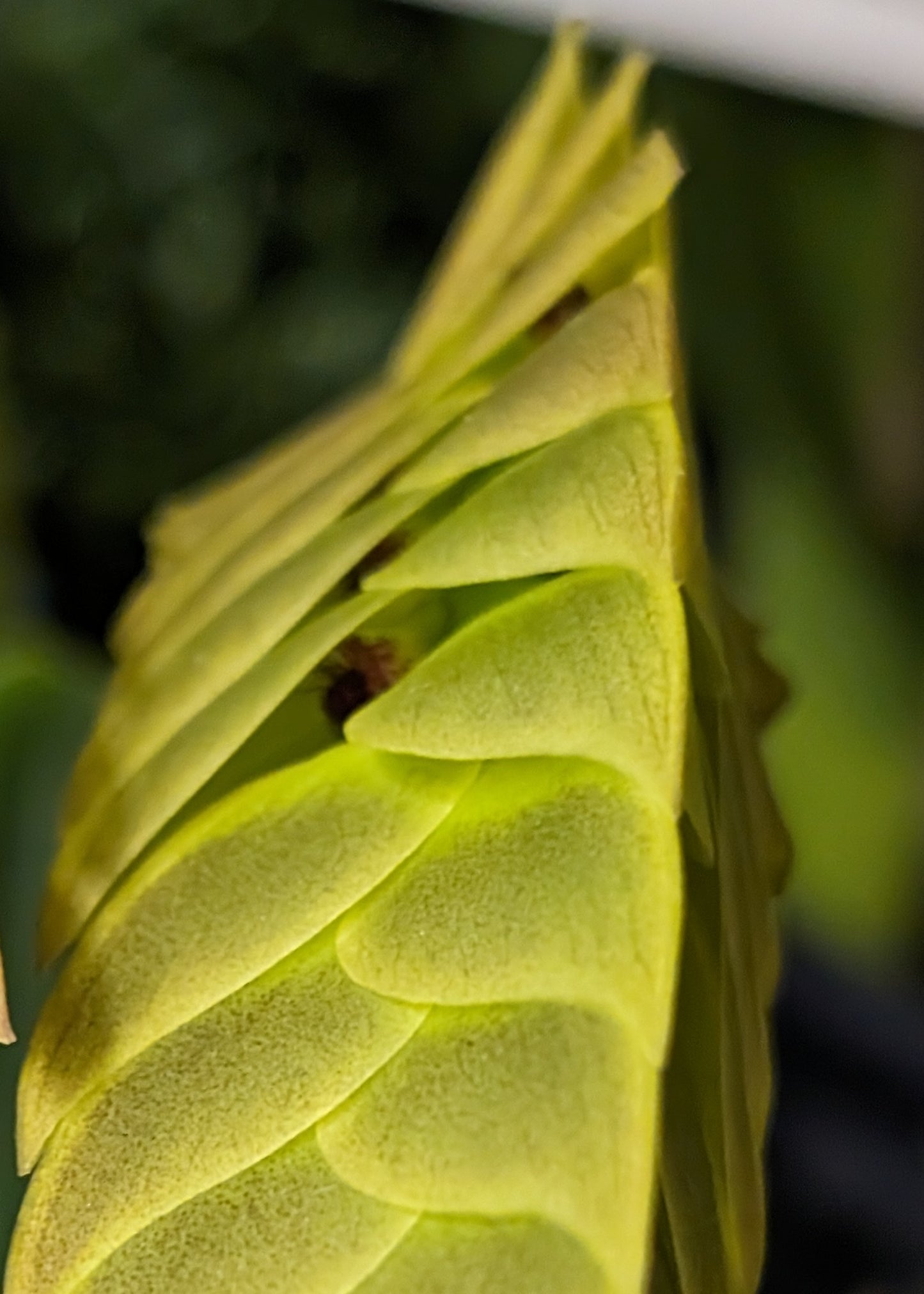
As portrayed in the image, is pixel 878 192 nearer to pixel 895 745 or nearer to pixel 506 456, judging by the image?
pixel 895 745

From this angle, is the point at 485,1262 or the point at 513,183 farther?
the point at 513,183

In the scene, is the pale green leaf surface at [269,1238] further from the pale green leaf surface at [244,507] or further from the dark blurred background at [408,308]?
the dark blurred background at [408,308]

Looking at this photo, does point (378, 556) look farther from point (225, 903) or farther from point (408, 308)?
point (408, 308)

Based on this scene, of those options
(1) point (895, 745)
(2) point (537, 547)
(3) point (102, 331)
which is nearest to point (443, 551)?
(2) point (537, 547)

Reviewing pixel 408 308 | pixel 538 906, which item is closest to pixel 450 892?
pixel 538 906

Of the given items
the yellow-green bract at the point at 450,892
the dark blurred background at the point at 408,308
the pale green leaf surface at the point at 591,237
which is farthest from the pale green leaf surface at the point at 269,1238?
the dark blurred background at the point at 408,308

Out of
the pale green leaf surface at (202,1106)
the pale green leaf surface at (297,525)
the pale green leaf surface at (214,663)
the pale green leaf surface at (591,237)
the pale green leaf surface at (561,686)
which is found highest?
the pale green leaf surface at (591,237)

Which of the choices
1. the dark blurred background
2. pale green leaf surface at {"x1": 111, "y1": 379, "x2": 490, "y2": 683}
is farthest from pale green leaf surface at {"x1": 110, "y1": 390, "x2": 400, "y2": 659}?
the dark blurred background
